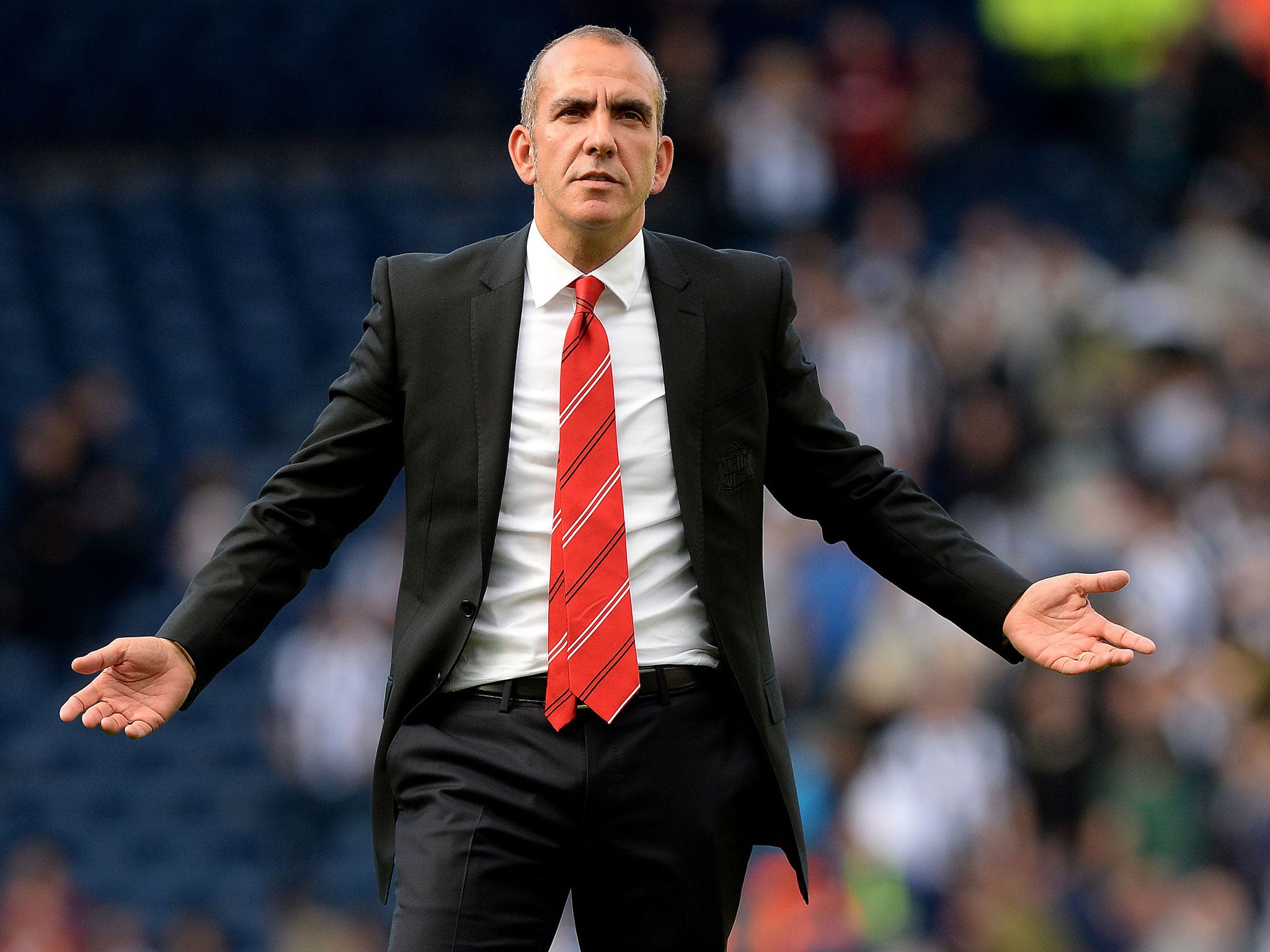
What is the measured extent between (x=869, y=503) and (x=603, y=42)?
0.91 metres

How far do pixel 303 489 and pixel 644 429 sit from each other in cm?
58

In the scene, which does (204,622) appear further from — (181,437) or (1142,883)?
(181,437)

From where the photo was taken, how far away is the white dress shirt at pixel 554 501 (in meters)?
3.08

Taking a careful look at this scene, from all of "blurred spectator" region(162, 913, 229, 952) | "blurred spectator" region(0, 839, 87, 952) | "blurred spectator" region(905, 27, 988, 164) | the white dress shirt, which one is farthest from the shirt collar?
"blurred spectator" region(905, 27, 988, 164)

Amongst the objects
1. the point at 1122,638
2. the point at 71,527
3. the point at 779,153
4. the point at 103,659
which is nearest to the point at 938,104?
the point at 779,153

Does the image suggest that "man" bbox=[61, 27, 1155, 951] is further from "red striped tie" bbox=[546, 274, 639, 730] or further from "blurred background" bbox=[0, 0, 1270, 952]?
"blurred background" bbox=[0, 0, 1270, 952]

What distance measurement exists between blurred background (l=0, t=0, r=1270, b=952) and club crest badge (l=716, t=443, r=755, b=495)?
409 centimetres

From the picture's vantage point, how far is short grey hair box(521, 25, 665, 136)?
318cm

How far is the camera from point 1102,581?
3.13 metres

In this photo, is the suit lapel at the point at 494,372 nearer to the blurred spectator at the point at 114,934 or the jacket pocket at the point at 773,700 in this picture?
the jacket pocket at the point at 773,700

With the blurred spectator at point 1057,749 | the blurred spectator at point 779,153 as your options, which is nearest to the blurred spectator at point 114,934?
the blurred spectator at point 1057,749

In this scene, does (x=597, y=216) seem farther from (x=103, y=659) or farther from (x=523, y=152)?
(x=103, y=659)

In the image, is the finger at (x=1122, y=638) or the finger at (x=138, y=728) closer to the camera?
the finger at (x=138, y=728)

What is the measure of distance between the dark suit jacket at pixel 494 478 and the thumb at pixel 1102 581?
0.10 metres
